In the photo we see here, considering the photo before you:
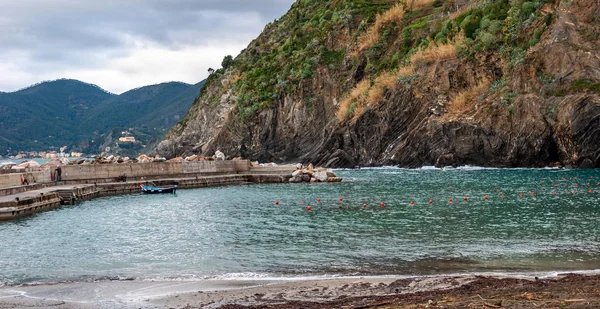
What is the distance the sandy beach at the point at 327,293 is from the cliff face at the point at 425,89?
155ft

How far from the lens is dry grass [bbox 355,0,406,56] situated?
302 feet

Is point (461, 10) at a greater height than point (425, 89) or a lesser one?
greater

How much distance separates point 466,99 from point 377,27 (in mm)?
29494

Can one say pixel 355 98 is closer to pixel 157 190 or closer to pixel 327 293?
pixel 157 190

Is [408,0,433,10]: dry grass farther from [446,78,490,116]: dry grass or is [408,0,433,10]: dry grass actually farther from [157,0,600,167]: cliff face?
[446,78,490,116]: dry grass

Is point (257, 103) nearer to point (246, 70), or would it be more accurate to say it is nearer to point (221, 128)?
point (221, 128)

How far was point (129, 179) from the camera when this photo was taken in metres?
54.9

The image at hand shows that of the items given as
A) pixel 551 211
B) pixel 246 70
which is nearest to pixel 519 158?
pixel 551 211

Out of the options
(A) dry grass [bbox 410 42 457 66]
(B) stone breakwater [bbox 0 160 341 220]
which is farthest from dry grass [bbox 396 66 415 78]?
(B) stone breakwater [bbox 0 160 341 220]

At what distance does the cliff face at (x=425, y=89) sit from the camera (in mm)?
58875

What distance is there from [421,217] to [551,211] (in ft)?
22.4

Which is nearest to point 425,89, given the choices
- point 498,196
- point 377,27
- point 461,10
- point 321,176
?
point 461,10

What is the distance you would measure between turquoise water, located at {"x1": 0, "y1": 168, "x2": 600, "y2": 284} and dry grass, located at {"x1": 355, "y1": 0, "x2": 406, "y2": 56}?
54393 millimetres

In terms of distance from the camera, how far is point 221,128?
10694 centimetres
